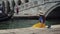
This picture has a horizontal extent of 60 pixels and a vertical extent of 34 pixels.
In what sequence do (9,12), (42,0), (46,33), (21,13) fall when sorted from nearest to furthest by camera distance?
(46,33), (42,0), (21,13), (9,12)

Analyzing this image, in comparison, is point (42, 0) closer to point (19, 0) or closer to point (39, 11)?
point (39, 11)

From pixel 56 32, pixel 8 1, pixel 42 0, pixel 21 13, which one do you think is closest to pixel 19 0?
pixel 8 1

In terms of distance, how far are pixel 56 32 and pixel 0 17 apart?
1333 centimetres

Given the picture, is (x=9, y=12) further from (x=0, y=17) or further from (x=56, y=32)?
(x=56, y=32)

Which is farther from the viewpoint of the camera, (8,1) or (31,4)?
(8,1)

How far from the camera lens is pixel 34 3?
73.1ft

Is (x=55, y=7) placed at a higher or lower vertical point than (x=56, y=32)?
lower

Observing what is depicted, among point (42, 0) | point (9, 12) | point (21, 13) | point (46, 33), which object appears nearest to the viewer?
point (46, 33)

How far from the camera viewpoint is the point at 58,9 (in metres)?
22.9

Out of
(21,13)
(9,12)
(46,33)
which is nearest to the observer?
(46,33)

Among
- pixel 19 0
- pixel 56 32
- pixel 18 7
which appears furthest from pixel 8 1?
pixel 56 32

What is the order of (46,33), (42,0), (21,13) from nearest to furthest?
(46,33)
(42,0)
(21,13)

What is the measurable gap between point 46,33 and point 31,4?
13.5 meters

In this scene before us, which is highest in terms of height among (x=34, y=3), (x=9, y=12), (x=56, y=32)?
(x=56, y=32)
